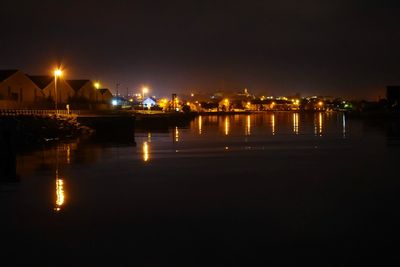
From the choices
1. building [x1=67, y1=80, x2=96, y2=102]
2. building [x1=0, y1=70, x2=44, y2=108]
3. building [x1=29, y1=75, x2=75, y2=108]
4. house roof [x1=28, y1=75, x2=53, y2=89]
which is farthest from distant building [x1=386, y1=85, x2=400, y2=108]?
building [x1=0, y1=70, x2=44, y2=108]

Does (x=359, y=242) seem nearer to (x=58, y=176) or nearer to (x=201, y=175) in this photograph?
(x=201, y=175)

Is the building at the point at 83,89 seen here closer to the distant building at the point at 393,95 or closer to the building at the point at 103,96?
the building at the point at 103,96

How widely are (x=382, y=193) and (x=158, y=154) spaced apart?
15.2m

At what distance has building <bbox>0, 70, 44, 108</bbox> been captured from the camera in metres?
58.5

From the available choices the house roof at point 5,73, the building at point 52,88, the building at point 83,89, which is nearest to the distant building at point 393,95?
the building at point 83,89

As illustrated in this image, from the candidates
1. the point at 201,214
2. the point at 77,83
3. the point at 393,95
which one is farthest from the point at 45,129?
the point at 393,95

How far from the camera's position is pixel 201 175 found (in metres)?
19.7

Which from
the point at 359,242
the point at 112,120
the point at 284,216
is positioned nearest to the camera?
the point at 359,242

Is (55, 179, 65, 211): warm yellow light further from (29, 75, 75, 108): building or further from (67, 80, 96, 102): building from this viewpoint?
(67, 80, 96, 102): building

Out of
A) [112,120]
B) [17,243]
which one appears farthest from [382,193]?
[112,120]

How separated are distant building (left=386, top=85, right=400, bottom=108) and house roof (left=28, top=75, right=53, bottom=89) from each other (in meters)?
78.3

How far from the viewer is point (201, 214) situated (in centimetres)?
1301

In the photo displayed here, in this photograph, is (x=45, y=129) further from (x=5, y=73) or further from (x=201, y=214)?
(x=201, y=214)

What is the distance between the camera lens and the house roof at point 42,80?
227ft
